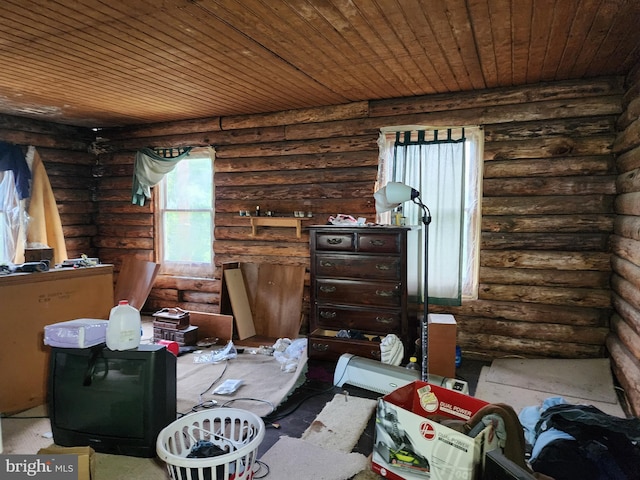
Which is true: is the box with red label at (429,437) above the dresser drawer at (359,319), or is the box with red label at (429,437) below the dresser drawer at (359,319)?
below

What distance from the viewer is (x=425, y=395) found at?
101 inches

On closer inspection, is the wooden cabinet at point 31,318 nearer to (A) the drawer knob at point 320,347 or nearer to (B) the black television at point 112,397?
(B) the black television at point 112,397

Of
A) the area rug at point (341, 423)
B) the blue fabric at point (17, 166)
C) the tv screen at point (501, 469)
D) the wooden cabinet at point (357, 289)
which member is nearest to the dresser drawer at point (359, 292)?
the wooden cabinet at point (357, 289)

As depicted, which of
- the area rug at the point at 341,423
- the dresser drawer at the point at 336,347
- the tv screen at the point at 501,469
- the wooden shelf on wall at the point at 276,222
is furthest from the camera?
the wooden shelf on wall at the point at 276,222

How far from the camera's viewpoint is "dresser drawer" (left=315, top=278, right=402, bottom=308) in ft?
13.3

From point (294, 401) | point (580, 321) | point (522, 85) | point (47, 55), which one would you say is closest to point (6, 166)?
point (47, 55)

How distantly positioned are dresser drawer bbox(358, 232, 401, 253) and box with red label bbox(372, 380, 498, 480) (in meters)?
1.63

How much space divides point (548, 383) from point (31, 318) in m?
4.24

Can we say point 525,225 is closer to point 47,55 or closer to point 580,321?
point 580,321

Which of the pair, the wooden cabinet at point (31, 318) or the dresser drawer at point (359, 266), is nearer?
the wooden cabinet at point (31, 318)

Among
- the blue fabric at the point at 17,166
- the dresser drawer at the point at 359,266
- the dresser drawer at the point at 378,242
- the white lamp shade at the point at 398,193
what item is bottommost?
the dresser drawer at the point at 359,266

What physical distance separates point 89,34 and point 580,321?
4.81m

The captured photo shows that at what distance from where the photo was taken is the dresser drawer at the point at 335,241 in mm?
4215

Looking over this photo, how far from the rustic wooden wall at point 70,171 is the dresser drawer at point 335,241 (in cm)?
409
